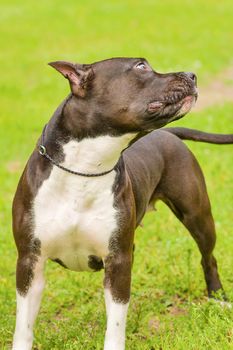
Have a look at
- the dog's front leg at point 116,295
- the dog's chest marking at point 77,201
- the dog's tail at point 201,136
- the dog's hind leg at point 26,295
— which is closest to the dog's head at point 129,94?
the dog's chest marking at point 77,201

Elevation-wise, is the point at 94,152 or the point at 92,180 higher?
the point at 94,152

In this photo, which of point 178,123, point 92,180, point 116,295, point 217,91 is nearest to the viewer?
point 92,180

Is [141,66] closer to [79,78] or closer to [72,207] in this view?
[79,78]

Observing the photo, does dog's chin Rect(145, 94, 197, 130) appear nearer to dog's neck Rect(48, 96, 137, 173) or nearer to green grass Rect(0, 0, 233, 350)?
dog's neck Rect(48, 96, 137, 173)

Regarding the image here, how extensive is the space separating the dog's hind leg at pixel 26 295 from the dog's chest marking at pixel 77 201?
219mm

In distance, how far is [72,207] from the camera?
170 inches

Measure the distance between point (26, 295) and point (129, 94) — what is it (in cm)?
136

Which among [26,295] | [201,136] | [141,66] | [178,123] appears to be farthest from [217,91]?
[26,295]

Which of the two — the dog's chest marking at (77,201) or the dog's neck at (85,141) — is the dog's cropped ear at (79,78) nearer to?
the dog's neck at (85,141)

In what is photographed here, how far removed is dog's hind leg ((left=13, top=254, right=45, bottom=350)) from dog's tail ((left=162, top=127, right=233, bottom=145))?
5.25 ft

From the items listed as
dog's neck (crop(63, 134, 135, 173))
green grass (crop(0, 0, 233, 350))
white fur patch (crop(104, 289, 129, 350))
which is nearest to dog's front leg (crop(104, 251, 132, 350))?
white fur patch (crop(104, 289, 129, 350))

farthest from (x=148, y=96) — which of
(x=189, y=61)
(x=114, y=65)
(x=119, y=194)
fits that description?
(x=189, y=61)

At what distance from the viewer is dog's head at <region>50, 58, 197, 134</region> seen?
4188mm

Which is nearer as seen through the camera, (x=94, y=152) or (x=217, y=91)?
(x=94, y=152)
